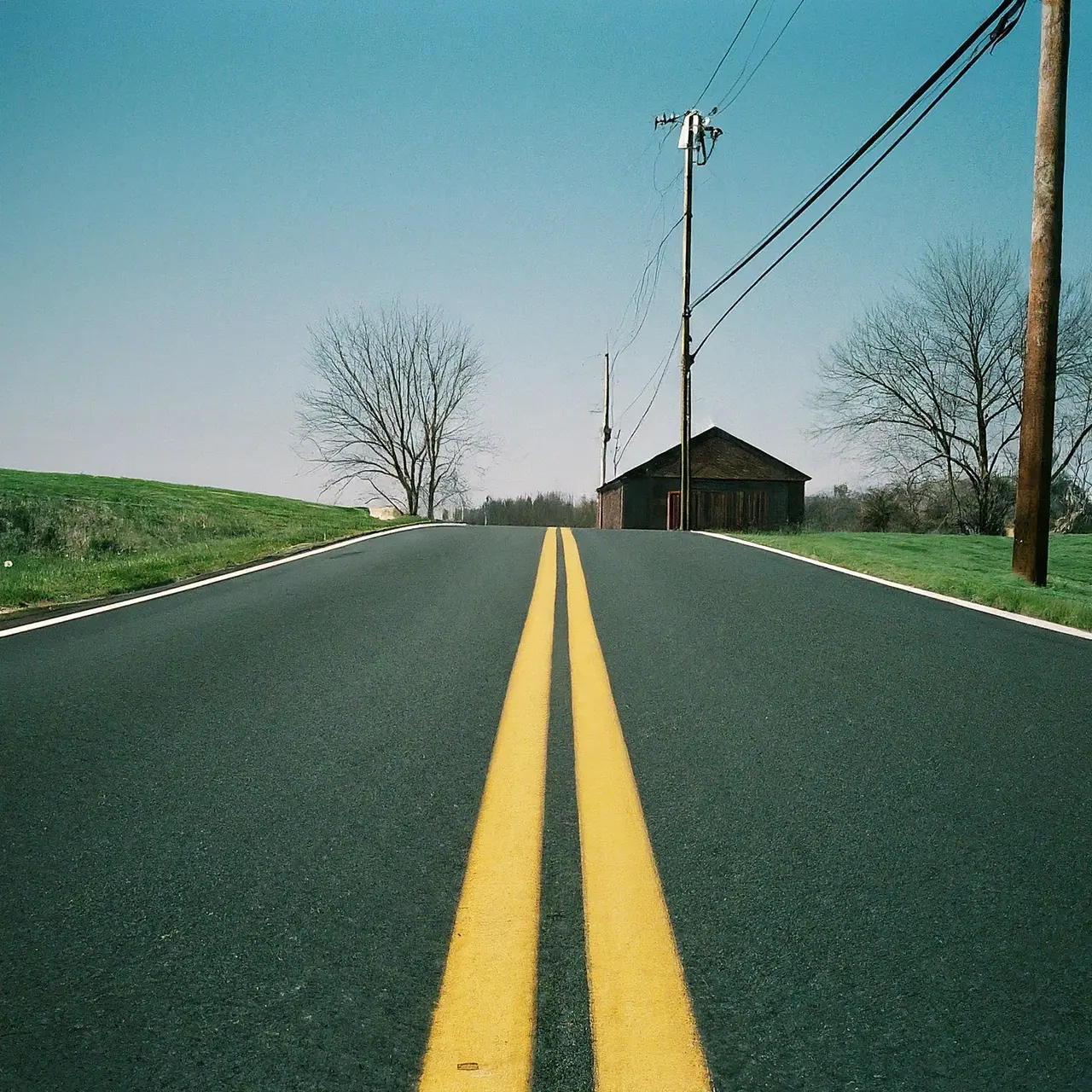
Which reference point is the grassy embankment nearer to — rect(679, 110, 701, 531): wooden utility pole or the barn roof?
rect(679, 110, 701, 531): wooden utility pole

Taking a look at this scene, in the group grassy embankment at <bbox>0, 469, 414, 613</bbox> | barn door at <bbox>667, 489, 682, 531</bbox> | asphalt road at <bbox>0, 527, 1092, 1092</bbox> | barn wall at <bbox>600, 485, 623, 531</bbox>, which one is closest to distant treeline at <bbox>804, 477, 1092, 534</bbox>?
barn door at <bbox>667, 489, 682, 531</bbox>

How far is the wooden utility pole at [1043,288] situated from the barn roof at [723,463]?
34.8m

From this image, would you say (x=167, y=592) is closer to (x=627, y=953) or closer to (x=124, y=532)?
(x=627, y=953)

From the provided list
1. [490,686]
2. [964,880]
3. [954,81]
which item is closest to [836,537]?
[954,81]

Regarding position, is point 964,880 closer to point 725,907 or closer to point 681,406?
point 725,907

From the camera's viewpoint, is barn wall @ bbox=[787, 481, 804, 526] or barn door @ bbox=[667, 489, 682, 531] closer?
barn door @ bbox=[667, 489, 682, 531]

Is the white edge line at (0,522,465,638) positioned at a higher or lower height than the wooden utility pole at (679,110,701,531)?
lower

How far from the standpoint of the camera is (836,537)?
60.1ft

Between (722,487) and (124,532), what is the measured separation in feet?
106

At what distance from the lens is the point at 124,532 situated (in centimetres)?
1673

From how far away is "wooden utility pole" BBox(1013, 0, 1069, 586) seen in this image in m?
9.36

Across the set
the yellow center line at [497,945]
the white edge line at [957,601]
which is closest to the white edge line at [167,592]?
the yellow center line at [497,945]

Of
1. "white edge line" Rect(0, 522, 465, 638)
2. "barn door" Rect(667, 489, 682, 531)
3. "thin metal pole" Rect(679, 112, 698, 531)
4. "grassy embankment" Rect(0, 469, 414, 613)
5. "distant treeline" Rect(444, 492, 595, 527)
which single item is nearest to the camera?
"white edge line" Rect(0, 522, 465, 638)

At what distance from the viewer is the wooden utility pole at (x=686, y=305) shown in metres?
24.5
